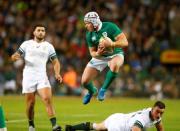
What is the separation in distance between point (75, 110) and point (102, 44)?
7.33 meters

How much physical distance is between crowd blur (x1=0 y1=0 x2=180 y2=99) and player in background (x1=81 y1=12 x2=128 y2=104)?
34.7 feet

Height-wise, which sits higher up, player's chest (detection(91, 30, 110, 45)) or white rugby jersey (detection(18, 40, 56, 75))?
player's chest (detection(91, 30, 110, 45))

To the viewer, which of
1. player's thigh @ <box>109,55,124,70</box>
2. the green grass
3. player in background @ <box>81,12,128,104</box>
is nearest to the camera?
player in background @ <box>81,12,128,104</box>

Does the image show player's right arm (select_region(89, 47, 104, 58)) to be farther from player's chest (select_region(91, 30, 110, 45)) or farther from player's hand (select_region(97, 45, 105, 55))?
player's chest (select_region(91, 30, 110, 45))

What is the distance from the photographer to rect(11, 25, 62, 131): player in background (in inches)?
591

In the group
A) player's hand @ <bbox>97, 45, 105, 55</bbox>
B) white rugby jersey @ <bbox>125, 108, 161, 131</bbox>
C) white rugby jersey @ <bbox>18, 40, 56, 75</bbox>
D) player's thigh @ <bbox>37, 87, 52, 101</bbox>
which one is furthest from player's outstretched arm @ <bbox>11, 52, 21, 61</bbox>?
white rugby jersey @ <bbox>125, 108, 161, 131</bbox>

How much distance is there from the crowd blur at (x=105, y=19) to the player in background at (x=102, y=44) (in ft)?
34.7

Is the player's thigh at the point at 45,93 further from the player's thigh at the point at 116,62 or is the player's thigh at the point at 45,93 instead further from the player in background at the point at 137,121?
the player's thigh at the point at 116,62

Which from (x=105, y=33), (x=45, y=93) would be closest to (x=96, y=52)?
(x=105, y=33)

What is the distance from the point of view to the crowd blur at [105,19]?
2739 centimetres

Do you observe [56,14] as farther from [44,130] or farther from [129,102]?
[44,130]

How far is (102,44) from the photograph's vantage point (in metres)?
15.4

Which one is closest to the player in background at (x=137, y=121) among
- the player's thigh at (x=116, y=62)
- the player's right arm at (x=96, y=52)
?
the player's right arm at (x=96, y=52)

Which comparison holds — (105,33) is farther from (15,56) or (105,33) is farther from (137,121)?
(137,121)
